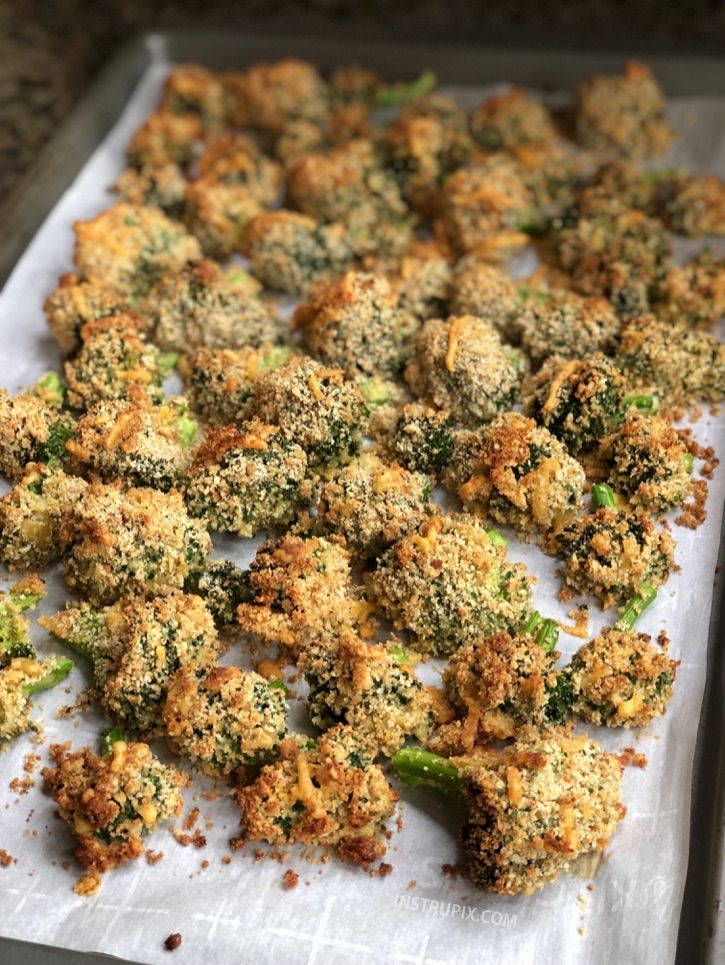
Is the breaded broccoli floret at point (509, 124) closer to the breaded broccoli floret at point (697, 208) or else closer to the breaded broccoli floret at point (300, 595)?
the breaded broccoli floret at point (697, 208)

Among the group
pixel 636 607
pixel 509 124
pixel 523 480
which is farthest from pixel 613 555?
pixel 509 124

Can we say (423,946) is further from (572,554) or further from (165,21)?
(165,21)

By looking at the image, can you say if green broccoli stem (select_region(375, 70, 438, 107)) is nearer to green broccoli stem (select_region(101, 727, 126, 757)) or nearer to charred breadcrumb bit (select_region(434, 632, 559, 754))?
charred breadcrumb bit (select_region(434, 632, 559, 754))

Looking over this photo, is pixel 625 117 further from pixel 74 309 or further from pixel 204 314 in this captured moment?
pixel 74 309

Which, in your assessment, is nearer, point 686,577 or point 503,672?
point 503,672

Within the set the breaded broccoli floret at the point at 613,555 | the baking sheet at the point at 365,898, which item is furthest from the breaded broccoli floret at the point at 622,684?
the breaded broccoli floret at the point at 613,555

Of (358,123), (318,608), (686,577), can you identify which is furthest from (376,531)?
(358,123)
